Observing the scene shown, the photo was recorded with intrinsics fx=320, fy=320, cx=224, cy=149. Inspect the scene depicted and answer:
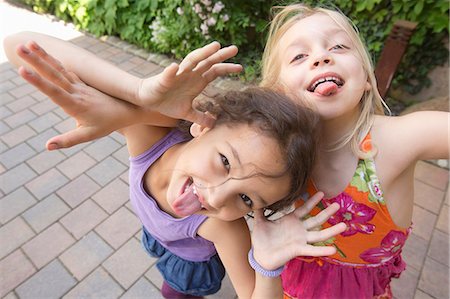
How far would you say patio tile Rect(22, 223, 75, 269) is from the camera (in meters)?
2.32

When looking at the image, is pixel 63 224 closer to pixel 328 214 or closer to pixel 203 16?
pixel 328 214

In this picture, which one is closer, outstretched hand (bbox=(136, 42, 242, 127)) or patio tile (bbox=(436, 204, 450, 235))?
outstretched hand (bbox=(136, 42, 242, 127))

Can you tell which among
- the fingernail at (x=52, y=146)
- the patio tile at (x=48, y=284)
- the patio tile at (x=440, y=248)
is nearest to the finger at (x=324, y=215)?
the fingernail at (x=52, y=146)

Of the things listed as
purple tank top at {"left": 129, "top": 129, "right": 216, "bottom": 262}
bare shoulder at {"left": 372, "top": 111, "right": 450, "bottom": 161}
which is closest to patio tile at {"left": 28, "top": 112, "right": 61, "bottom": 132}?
purple tank top at {"left": 129, "top": 129, "right": 216, "bottom": 262}

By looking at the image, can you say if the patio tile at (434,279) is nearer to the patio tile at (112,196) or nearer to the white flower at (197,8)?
the patio tile at (112,196)

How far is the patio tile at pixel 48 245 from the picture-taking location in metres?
2.32

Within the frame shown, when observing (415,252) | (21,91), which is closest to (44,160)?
(21,91)

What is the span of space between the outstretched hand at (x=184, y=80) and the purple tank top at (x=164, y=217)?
344 millimetres

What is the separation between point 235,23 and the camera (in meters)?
3.84

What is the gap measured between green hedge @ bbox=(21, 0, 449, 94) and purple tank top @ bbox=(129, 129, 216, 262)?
2.25m

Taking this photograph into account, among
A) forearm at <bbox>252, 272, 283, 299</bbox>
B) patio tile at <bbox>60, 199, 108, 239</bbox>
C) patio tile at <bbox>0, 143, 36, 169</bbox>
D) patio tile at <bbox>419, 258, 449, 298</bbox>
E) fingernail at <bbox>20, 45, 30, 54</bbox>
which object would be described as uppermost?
fingernail at <bbox>20, 45, 30, 54</bbox>

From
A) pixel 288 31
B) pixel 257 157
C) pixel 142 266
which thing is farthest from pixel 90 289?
pixel 288 31

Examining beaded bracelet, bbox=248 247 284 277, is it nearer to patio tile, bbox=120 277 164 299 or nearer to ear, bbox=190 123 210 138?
ear, bbox=190 123 210 138

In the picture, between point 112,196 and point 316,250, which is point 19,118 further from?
point 316,250
